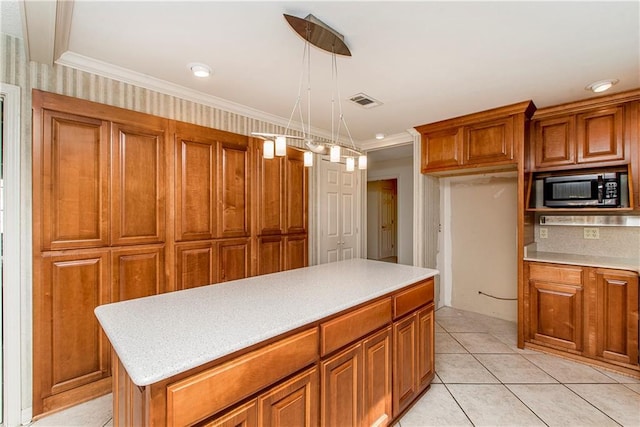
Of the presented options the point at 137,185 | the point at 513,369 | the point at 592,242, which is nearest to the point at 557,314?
the point at 513,369

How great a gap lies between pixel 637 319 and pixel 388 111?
111 inches

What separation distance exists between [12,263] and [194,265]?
114 cm

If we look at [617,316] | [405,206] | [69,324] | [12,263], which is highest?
[405,206]

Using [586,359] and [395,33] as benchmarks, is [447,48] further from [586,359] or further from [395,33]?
[586,359]

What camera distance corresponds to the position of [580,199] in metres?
2.84

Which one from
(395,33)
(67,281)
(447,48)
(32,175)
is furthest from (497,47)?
(67,281)

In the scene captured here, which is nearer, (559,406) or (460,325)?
(559,406)

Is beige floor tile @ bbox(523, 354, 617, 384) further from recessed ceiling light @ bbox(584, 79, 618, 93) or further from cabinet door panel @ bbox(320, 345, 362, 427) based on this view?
recessed ceiling light @ bbox(584, 79, 618, 93)

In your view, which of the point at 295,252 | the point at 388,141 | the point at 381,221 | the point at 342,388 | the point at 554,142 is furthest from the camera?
the point at 381,221

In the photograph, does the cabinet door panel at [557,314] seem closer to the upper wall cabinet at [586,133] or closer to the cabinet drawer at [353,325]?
the upper wall cabinet at [586,133]

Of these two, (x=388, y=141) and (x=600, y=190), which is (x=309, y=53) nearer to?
(x=388, y=141)

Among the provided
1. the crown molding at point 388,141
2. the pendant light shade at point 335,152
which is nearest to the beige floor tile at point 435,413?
the pendant light shade at point 335,152

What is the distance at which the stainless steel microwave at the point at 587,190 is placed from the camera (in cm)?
270

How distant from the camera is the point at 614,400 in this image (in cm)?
219
